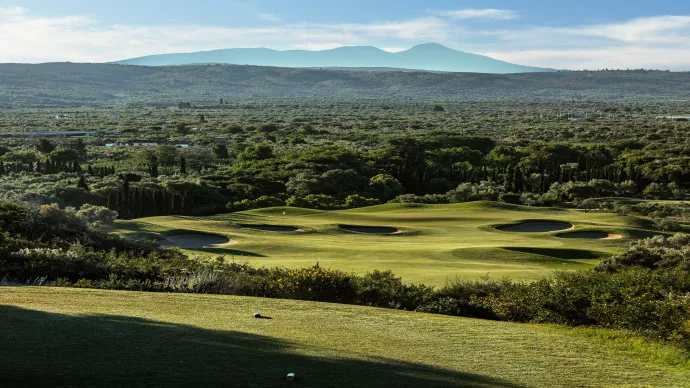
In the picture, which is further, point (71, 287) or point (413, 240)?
point (413, 240)

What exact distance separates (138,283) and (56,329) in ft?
19.2

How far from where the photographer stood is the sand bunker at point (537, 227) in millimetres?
35250

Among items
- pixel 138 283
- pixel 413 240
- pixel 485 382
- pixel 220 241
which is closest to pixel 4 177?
pixel 220 241

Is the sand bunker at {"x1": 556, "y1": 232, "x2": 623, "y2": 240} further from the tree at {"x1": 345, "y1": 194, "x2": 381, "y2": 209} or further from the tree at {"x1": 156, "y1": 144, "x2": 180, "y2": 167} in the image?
the tree at {"x1": 156, "y1": 144, "x2": 180, "y2": 167}

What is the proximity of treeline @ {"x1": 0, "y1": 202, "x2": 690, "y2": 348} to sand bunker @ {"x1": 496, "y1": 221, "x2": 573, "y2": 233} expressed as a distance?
17.8 metres

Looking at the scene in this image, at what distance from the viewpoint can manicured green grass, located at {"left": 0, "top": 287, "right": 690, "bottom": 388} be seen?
9.04 meters

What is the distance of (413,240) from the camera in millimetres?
31422

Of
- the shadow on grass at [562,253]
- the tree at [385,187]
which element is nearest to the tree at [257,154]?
the tree at [385,187]

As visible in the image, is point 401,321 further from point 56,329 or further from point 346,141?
point 346,141

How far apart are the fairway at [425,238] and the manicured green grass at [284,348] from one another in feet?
23.2

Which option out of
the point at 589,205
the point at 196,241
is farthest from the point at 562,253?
the point at 589,205

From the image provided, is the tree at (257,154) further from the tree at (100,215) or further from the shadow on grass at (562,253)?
the shadow on grass at (562,253)

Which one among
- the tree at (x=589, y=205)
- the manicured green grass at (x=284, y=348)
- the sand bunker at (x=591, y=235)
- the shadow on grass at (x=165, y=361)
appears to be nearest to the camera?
the shadow on grass at (x=165, y=361)

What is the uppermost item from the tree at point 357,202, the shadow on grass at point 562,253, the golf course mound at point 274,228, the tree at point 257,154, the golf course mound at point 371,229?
the shadow on grass at point 562,253
